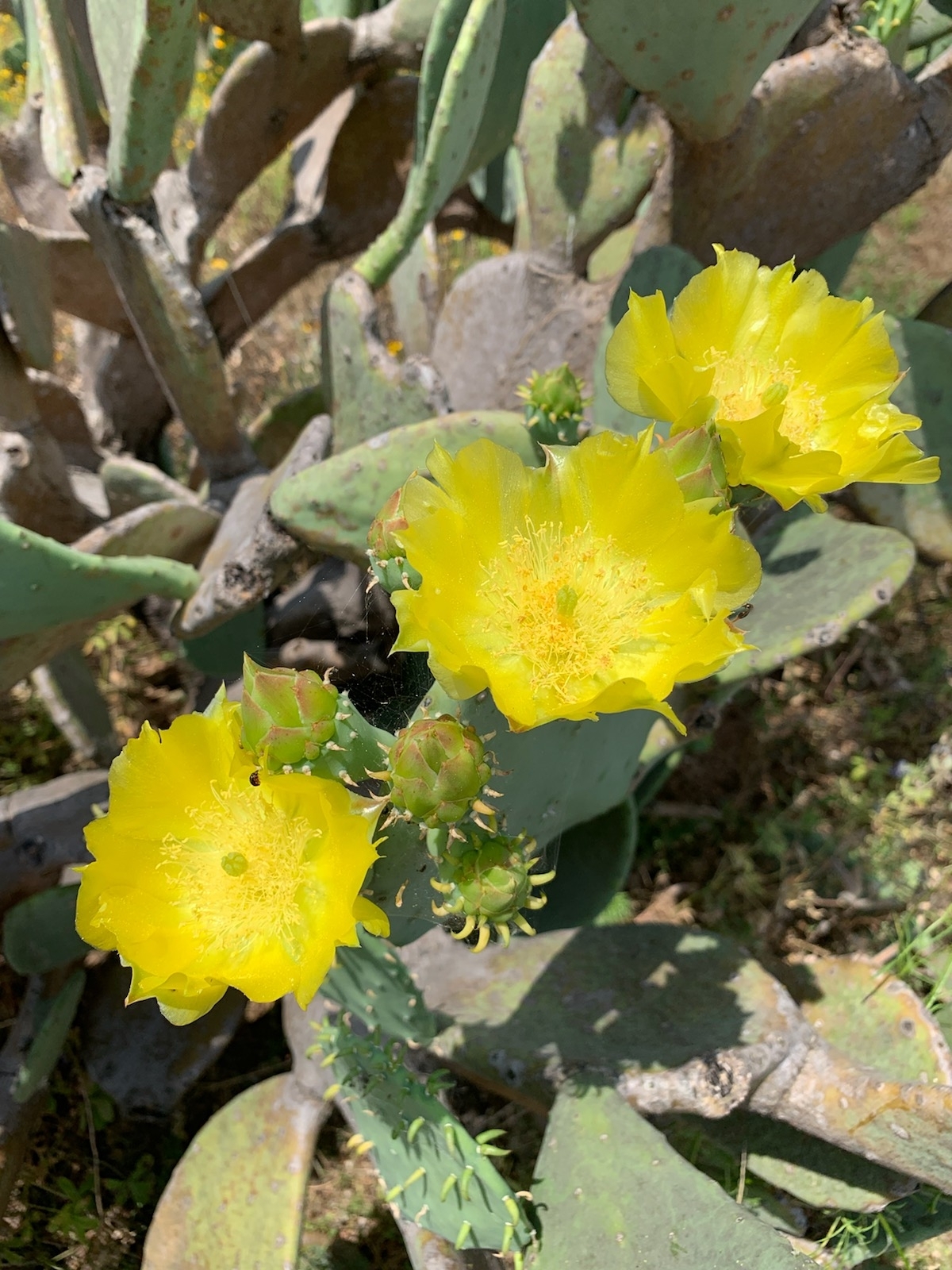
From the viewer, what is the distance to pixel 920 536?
159 centimetres

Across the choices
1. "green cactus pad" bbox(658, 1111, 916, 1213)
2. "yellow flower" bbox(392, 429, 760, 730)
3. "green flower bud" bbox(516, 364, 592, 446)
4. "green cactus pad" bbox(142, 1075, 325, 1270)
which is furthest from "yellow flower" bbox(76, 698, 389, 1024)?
"green cactus pad" bbox(658, 1111, 916, 1213)

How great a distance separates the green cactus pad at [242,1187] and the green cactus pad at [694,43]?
5.07ft

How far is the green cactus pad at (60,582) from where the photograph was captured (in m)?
1.12

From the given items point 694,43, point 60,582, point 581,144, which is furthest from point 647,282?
point 60,582

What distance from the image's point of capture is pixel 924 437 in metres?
1.54

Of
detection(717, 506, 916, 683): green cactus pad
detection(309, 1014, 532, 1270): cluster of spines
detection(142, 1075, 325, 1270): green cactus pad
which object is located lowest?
detection(142, 1075, 325, 1270): green cactus pad

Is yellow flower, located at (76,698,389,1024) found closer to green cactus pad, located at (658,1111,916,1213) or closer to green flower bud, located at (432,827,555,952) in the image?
green flower bud, located at (432,827,555,952)

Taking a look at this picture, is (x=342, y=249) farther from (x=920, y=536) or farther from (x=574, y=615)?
(x=574, y=615)

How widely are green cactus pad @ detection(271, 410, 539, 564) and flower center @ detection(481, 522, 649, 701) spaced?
0.49m

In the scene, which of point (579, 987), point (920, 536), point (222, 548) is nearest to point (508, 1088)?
point (579, 987)

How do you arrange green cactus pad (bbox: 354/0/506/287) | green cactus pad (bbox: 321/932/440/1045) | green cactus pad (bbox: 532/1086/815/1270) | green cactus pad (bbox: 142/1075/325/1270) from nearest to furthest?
green cactus pad (bbox: 532/1086/815/1270) < green cactus pad (bbox: 321/932/440/1045) < green cactus pad (bbox: 142/1075/325/1270) < green cactus pad (bbox: 354/0/506/287)

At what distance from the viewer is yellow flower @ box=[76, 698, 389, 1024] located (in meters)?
0.62

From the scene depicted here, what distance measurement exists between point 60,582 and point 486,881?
2.74 ft

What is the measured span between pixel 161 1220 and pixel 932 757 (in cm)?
179
